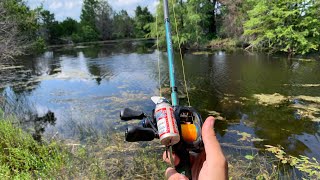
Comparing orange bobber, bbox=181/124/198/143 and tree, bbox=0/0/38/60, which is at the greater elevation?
tree, bbox=0/0/38/60

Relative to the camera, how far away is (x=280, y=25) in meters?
17.3

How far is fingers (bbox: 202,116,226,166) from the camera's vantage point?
127 cm

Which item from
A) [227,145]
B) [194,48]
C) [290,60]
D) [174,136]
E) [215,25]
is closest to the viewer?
[174,136]

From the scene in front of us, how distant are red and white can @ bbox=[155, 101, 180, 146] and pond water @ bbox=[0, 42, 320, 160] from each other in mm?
4770

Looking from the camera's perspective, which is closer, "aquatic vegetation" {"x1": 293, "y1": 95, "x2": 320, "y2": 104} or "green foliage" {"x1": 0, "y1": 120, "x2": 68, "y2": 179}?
"green foliage" {"x1": 0, "y1": 120, "x2": 68, "y2": 179}

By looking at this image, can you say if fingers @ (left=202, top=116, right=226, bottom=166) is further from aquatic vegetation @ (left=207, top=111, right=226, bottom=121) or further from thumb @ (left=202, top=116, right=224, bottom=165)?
aquatic vegetation @ (left=207, top=111, right=226, bottom=121)

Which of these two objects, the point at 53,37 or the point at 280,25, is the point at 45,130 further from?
the point at 53,37

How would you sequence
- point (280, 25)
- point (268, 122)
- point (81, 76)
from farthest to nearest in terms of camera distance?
1. point (280, 25)
2. point (81, 76)
3. point (268, 122)

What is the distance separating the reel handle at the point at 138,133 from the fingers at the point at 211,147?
0.90 ft

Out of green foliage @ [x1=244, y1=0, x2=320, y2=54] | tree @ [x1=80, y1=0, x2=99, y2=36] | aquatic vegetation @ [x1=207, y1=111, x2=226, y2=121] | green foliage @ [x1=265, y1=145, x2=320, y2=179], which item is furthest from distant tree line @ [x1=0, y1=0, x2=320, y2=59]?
tree @ [x1=80, y1=0, x2=99, y2=36]

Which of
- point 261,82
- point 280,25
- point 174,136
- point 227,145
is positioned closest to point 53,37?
point 280,25

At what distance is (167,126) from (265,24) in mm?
18933

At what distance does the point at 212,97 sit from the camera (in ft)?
30.8

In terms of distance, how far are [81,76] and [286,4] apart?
43.2 ft
